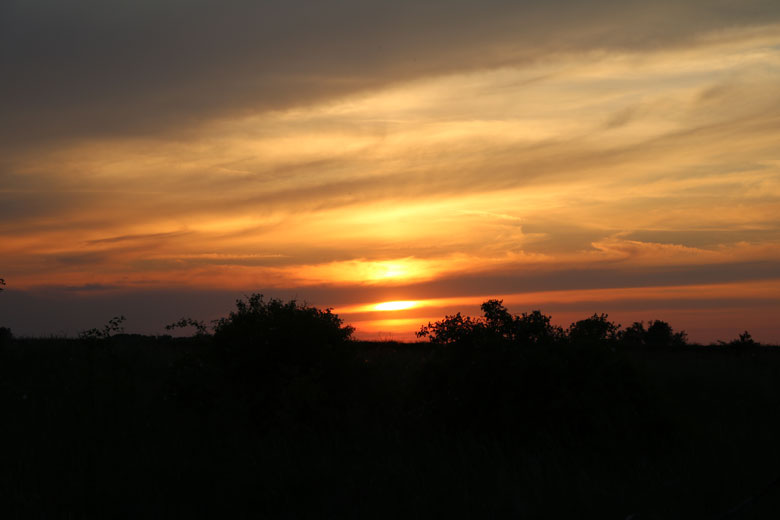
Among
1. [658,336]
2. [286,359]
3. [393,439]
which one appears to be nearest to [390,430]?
[393,439]

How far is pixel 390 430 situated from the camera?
15273 millimetres

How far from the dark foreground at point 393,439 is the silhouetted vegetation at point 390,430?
0.14 feet

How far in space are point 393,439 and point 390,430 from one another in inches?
20.3

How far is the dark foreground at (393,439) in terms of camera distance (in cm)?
1206

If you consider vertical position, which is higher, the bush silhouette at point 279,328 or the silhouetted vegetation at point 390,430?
the bush silhouette at point 279,328

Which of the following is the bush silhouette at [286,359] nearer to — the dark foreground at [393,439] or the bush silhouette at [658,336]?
the dark foreground at [393,439]

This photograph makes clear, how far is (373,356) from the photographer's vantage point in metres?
19.7

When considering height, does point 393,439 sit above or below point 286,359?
below

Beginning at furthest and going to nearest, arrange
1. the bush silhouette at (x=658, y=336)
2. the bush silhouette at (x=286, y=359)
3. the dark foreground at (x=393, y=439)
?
the bush silhouette at (x=658, y=336), the bush silhouette at (x=286, y=359), the dark foreground at (x=393, y=439)

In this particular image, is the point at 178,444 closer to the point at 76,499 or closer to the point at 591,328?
the point at 76,499

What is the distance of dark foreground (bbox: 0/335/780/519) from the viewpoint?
12.1 metres

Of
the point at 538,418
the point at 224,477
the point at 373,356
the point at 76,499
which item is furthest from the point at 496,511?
the point at 373,356

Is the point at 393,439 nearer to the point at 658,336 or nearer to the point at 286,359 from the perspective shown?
the point at 286,359

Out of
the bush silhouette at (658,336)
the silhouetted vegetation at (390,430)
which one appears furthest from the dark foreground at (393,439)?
the bush silhouette at (658,336)
